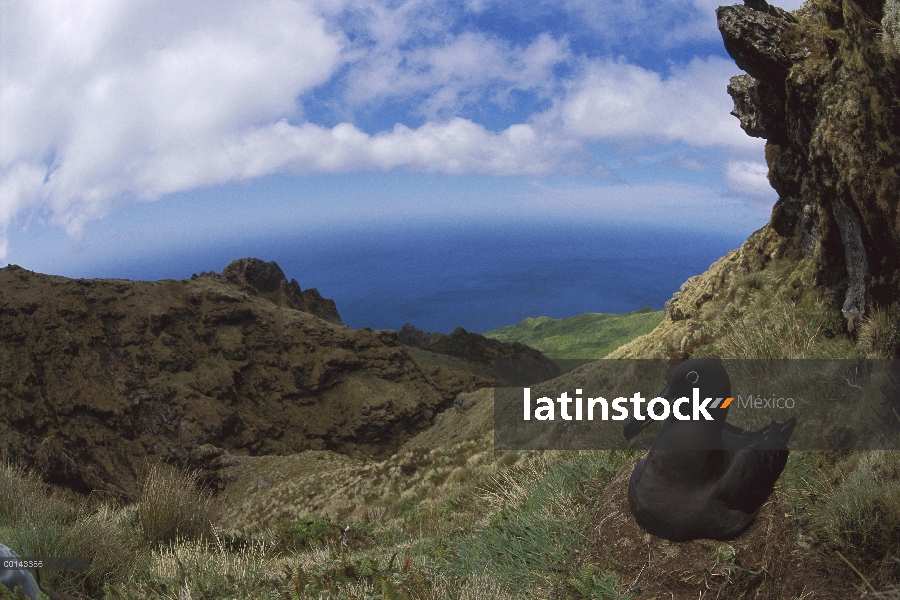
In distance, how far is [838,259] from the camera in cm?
1003

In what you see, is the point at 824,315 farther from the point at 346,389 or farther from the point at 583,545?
the point at 346,389

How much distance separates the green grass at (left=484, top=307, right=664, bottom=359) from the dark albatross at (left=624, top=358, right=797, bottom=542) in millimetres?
86102

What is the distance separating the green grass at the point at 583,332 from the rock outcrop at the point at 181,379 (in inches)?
1814

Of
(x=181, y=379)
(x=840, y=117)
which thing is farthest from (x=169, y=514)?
(x=181, y=379)

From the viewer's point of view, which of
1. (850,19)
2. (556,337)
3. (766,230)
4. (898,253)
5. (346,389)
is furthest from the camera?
(556,337)

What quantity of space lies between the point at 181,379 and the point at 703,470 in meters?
54.8

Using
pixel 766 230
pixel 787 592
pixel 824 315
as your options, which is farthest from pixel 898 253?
pixel 766 230

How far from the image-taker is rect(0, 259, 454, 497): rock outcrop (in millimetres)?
42562

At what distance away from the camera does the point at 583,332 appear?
128 metres

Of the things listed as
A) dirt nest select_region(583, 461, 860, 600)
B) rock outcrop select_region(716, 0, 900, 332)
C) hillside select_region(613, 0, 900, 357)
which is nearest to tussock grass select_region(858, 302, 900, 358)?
hillside select_region(613, 0, 900, 357)

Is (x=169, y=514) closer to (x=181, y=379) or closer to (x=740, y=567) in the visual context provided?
(x=740, y=567)

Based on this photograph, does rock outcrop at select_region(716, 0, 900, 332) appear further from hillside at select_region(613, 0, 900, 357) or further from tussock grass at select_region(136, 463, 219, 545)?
tussock grass at select_region(136, 463, 219, 545)

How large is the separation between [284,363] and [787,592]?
57343mm

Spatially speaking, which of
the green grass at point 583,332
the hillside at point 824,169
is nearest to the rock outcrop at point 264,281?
the green grass at point 583,332
